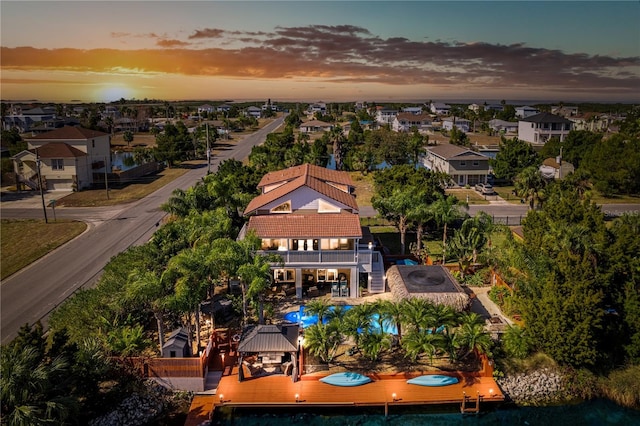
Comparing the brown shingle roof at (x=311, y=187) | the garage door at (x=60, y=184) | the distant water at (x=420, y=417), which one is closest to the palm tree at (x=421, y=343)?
the distant water at (x=420, y=417)

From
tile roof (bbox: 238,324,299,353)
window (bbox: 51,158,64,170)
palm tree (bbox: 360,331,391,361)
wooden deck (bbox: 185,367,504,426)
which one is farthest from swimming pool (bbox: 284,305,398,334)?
window (bbox: 51,158,64,170)

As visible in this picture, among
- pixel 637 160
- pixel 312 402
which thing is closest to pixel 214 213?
pixel 312 402

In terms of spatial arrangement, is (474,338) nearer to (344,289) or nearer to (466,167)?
(344,289)

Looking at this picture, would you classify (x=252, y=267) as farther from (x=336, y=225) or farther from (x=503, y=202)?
(x=503, y=202)

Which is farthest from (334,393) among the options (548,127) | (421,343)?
(548,127)

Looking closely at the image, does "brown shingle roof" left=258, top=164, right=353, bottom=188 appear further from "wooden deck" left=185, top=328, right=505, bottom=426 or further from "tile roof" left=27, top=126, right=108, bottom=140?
"tile roof" left=27, top=126, right=108, bottom=140
